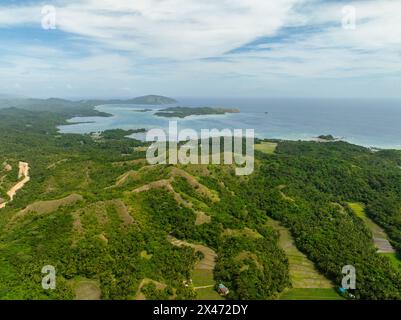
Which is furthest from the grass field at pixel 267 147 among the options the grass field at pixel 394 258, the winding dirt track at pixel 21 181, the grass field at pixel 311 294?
the grass field at pixel 311 294

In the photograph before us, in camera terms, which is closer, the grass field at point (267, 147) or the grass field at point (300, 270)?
the grass field at point (300, 270)

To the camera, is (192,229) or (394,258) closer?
(192,229)

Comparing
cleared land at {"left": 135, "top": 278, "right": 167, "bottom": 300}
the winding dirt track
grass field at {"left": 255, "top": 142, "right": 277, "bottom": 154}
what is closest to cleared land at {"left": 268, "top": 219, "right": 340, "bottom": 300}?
cleared land at {"left": 135, "top": 278, "right": 167, "bottom": 300}

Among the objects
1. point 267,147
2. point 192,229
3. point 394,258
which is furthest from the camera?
point 267,147

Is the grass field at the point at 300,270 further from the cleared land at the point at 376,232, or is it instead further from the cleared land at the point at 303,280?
the cleared land at the point at 376,232

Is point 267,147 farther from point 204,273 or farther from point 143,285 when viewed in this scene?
point 143,285

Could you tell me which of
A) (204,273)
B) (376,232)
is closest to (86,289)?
(204,273)

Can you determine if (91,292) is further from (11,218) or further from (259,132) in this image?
(259,132)
